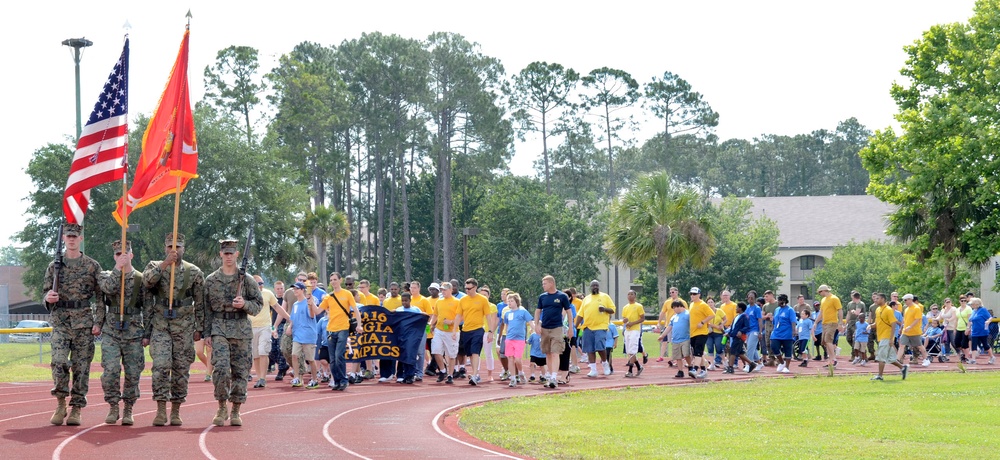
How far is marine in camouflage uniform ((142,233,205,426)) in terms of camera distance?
40.6ft

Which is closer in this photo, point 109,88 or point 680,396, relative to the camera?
point 109,88

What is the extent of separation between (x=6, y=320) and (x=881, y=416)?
30.0 m

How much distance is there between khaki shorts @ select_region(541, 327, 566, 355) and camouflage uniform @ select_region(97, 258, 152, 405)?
8190mm

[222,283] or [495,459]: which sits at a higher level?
[222,283]

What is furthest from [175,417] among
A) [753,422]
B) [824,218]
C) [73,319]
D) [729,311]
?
[824,218]

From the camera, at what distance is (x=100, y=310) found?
41.4 ft

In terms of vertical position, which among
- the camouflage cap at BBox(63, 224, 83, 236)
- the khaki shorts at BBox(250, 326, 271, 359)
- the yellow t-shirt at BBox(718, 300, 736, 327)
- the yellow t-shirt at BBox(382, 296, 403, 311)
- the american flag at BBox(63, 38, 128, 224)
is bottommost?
the khaki shorts at BBox(250, 326, 271, 359)

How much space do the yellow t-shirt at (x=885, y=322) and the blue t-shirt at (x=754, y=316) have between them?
276cm

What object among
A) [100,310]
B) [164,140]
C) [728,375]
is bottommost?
[728,375]

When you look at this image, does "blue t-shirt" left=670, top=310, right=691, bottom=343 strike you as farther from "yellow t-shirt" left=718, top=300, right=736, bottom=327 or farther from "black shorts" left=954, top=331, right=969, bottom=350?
"black shorts" left=954, top=331, right=969, bottom=350

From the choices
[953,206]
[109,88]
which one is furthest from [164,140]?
[953,206]

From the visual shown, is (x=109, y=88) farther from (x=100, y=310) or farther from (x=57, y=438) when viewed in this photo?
(x=57, y=438)

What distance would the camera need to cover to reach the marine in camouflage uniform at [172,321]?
12375 mm

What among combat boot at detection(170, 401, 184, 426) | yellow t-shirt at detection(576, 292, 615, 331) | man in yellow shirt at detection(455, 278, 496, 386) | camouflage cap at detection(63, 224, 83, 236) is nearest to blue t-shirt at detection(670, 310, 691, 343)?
yellow t-shirt at detection(576, 292, 615, 331)
